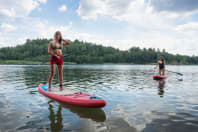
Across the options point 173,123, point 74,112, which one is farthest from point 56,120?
point 173,123

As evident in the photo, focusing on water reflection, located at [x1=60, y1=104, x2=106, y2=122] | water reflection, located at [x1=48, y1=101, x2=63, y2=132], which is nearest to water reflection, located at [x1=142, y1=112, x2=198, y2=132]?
water reflection, located at [x1=60, y1=104, x2=106, y2=122]

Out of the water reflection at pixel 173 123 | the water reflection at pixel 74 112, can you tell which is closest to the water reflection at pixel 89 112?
the water reflection at pixel 74 112

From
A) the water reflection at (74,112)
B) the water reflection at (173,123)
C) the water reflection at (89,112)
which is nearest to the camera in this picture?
the water reflection at (173,123)

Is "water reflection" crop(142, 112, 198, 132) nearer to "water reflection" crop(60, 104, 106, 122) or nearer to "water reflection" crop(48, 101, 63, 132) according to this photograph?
"water reflection" crop(60, 104, 106, 122)

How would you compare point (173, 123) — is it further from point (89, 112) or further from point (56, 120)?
point (56, 120)

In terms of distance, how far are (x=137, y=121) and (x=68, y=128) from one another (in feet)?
8.69

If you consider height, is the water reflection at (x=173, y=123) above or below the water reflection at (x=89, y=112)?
below

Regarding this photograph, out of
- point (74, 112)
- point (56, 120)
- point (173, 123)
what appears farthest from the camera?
point (74, 112)

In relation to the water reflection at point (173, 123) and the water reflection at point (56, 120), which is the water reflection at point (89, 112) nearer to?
the water reflection at point (56, 120)

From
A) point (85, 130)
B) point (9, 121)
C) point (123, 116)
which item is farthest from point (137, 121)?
point (9, 121)

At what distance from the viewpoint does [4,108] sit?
7.18 metres

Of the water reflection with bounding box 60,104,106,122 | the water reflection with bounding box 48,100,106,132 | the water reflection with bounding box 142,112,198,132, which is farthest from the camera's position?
the water reflection with bounding box 60,104,106,122

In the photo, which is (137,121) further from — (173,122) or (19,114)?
(19,114)

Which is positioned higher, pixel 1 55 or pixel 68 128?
pixel 1 55
